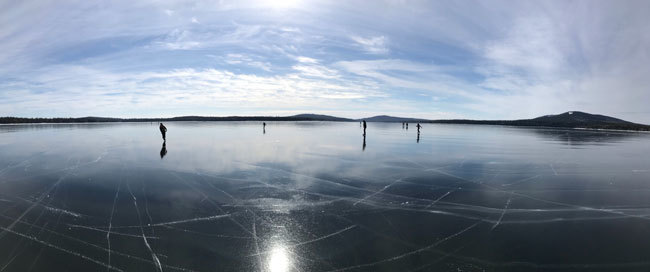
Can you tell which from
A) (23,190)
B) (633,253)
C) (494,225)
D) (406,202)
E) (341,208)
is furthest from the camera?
(23,190)

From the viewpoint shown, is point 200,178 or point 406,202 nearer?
point 406,202

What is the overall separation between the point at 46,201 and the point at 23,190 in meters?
1.97

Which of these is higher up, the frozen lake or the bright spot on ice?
the frozen lake

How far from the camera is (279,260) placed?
14.4ft

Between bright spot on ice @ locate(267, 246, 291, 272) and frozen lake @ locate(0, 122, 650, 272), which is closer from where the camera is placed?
bright spot on ice @ locate(267, 246, 291, 272)

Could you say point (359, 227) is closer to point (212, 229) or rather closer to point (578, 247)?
point (212, 229)

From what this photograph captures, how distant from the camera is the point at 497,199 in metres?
7.70

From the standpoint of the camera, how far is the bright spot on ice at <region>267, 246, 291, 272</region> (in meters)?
4.17

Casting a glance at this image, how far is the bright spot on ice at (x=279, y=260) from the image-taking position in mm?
4174

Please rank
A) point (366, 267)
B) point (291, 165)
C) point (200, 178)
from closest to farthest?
point (366, 267), point (200, 178), point (291, 165)

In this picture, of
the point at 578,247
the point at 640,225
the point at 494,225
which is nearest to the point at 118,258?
the point at 494,225

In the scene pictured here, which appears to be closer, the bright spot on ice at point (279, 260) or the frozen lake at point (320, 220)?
the bright spot on ice at point (279, 260)

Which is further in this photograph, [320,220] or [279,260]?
[320,220]

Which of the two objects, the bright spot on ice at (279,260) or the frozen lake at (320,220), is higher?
the frozen lake at (320,220)
